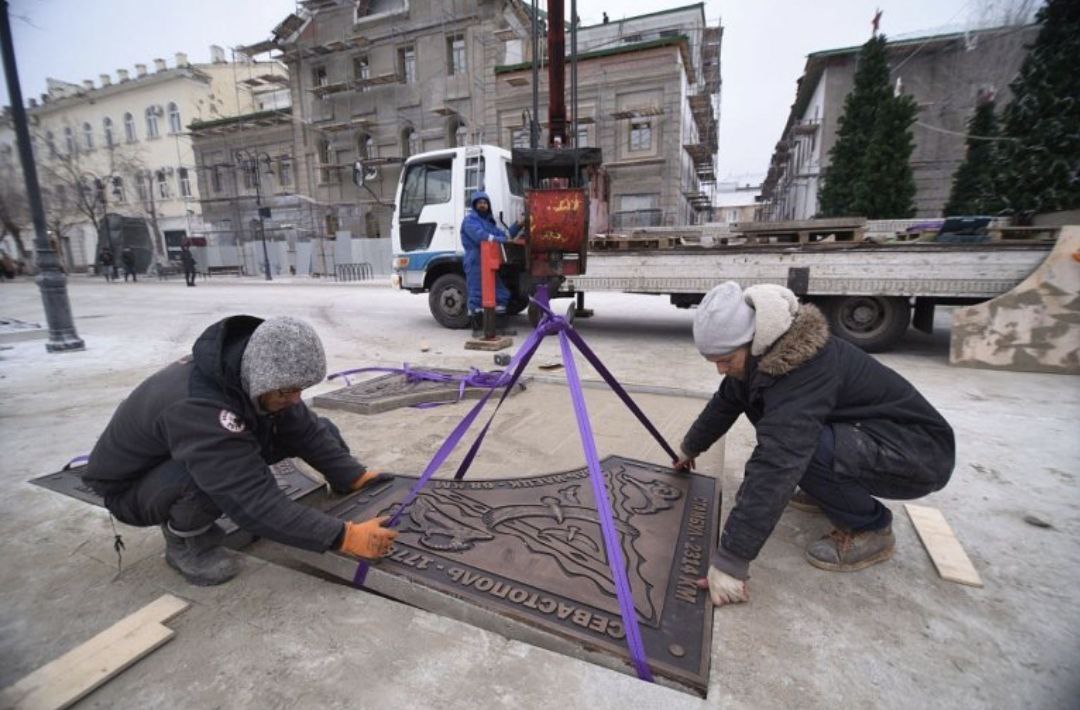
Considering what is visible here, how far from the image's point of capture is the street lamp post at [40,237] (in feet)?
17.0

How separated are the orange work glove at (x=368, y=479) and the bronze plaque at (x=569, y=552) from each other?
4 centimetres

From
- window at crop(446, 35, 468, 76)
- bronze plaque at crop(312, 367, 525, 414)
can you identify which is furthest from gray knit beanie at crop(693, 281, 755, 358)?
window at crop(446, 35, 468, 76)

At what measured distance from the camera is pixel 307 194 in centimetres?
2673

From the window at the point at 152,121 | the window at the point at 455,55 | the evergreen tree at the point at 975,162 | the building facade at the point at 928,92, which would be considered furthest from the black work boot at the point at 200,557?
the window at the point at 152,121

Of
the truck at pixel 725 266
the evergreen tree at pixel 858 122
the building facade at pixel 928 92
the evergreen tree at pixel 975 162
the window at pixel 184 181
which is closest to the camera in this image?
the truck at pixel 725 266

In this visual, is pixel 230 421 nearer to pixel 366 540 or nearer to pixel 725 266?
pixel 366 540

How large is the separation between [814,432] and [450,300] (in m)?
6.41

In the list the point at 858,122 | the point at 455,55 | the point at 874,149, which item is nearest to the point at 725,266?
the point at 874,149

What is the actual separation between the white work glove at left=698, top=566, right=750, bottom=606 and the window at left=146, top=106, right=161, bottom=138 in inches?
1558

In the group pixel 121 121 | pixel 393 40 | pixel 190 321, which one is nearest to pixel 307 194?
pixel 393 40

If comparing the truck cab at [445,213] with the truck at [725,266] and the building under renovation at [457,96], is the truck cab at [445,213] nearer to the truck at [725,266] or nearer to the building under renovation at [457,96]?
the truck at [725,266]

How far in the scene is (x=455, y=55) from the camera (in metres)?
23.7

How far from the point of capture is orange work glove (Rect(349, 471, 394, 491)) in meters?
2.35

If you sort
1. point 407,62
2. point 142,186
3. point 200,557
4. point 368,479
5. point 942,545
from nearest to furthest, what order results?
point 200,557, point 942,545, point 368,479, point 407,62, point 142,186
